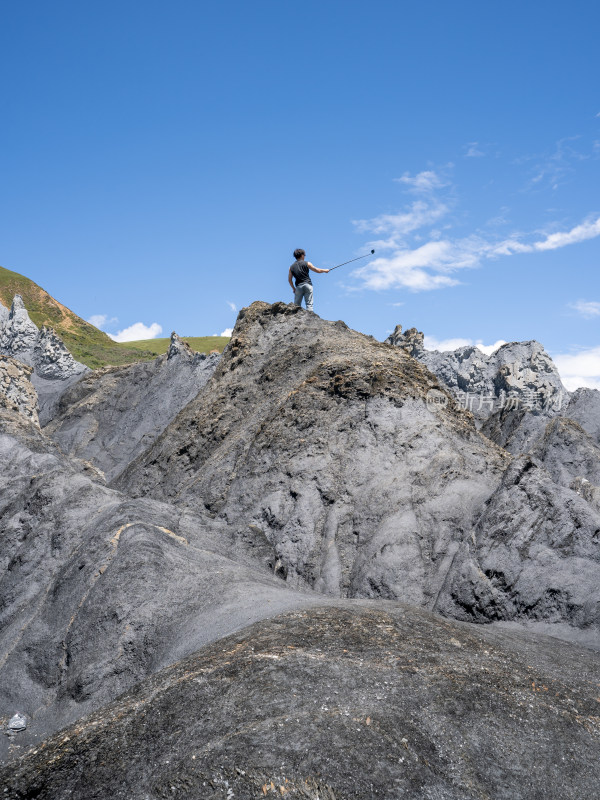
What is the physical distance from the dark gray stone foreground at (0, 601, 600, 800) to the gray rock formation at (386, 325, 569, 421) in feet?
157

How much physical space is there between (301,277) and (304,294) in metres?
1.04

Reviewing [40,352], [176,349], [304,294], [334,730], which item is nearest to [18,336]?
[40,352]

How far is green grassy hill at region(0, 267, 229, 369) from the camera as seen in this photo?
94.6 m

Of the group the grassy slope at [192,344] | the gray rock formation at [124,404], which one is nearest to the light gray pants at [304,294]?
the gray rock formation at [124,404]

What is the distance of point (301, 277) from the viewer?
2030 centimetres

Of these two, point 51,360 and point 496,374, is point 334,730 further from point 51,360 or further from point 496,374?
point 496,374

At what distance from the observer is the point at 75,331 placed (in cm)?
10181

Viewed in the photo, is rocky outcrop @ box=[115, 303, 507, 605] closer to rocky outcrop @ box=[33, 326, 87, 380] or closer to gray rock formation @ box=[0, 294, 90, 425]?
gray rock formation @ box=[0, 294, 90, 425]

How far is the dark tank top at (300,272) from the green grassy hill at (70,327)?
74122mm

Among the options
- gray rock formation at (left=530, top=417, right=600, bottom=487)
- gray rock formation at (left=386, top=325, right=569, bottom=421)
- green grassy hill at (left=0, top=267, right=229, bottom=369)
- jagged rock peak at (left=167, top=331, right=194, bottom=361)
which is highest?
green grassy hill at (left=0, top=267, right=229, bottom=369)

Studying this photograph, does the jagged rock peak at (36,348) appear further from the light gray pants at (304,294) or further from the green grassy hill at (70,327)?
the light gray pants at (304,294)

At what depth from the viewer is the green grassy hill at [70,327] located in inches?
3725

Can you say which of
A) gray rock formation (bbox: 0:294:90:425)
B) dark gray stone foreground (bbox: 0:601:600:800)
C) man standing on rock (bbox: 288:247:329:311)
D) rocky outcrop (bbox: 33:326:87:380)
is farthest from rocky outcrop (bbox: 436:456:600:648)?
rocky outcrop (bbox: 33:326:87:380)

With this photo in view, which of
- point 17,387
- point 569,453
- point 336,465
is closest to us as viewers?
point 336,465
